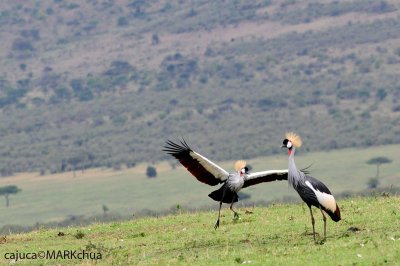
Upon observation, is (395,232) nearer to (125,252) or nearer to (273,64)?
(125,252)

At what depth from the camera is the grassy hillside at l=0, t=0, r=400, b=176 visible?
102188 mm

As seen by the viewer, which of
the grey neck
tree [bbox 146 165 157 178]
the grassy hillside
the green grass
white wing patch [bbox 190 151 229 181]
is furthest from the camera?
the grassy hillside

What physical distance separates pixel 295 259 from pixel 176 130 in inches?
3569

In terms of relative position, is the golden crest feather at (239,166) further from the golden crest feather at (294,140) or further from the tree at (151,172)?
the tree at (151,172)

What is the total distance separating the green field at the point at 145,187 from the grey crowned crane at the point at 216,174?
43678mm

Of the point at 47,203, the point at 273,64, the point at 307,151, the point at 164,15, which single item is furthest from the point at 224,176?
the point at 164,15

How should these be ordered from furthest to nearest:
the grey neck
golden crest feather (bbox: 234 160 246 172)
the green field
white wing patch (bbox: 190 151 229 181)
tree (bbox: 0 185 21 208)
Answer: tree (bbox: 0 185 21 208)
the green field
golden crest feather (bbox: 234 160 246 172)
white wing patch (bbox: 190 151 229 181)
the grey neck

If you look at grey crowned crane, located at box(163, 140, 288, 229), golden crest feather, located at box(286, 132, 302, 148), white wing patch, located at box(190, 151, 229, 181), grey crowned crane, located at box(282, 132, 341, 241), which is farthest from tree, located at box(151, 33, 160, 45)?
grey crowned crane, located at box(282, 132, 341, 241)

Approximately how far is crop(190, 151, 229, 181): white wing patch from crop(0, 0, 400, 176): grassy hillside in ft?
231

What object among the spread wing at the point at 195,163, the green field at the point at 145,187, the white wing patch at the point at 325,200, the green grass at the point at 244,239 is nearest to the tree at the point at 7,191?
the green field at the point at 145,187

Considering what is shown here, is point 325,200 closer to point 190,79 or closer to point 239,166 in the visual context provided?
point 239,166

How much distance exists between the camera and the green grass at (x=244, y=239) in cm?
1691

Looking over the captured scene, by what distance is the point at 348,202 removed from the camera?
2406 centimetres

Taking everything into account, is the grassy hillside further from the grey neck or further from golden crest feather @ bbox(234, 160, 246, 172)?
the grey neck
